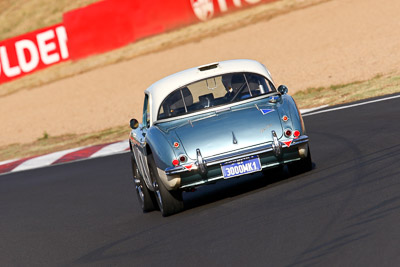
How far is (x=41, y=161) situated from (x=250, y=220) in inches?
466

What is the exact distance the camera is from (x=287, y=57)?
26.5 metres

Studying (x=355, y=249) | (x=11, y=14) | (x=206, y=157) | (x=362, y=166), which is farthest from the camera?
(x=11, y=14)

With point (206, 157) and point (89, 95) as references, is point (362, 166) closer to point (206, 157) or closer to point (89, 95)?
point (206, 157)

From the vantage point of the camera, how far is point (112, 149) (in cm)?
1714

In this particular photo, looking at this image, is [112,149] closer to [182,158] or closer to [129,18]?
[182,158]

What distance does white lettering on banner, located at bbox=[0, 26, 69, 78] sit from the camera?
3353 cm

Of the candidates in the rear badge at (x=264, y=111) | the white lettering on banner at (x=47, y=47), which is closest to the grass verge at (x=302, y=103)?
the rear badge at (x=264, y=111)

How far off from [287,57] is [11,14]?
29.6 metres

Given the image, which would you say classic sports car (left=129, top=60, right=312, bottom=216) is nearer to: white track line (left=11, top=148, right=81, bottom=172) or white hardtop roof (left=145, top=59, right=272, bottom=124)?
white hardtop roof (left=145, top=59, right=272, bottom=124)

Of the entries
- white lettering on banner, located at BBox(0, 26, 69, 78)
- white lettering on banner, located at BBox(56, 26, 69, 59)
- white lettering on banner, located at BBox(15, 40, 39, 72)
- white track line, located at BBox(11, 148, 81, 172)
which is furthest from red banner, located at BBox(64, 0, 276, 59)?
white track line, located at BBox(11, 148, 81, 172)

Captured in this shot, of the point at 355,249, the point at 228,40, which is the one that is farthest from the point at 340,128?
the point at 228,40

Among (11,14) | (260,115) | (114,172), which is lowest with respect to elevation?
(114,172)

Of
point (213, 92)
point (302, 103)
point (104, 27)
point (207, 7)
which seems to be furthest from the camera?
point (104, 27)

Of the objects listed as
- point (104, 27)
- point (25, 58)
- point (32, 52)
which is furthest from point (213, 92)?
point (25, 58)
